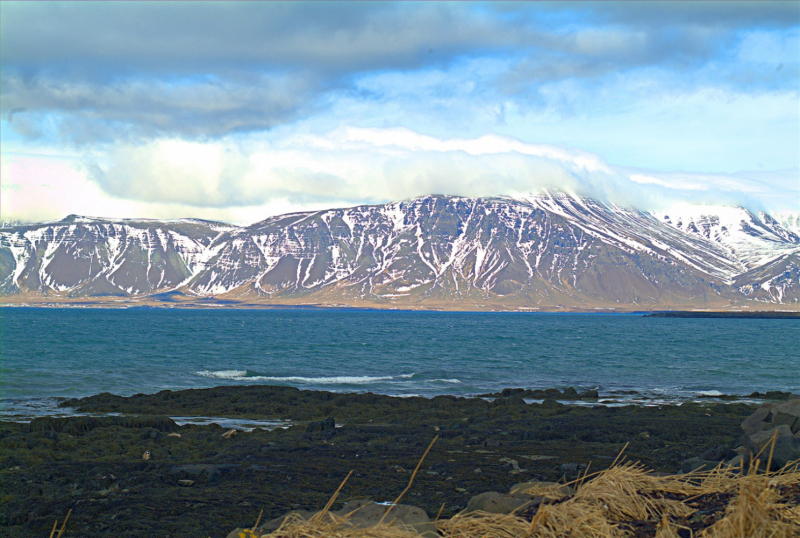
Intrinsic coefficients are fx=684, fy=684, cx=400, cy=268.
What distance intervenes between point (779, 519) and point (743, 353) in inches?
2897

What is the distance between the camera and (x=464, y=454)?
16.5m

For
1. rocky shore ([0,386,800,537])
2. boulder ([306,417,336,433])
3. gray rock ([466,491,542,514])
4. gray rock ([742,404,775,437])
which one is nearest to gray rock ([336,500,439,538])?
gray rock ([466,491,542,514])

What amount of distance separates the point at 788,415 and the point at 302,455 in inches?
421

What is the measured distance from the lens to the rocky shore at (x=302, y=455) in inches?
447

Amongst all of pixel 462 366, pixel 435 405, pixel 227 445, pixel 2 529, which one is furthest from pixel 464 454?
pixel 462 366

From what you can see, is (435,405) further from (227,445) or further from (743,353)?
(743,353)

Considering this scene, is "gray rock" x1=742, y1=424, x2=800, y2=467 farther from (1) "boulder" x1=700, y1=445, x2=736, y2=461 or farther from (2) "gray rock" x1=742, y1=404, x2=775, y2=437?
(2) "gray rock" x1=742, y1=404, x2=775, y2=437

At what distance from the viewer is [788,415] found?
547 inches

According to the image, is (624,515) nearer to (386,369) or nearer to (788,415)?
(788,415)

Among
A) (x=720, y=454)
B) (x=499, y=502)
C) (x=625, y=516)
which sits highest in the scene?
(x=625, y=516)

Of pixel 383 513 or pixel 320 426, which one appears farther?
pixel 320 426

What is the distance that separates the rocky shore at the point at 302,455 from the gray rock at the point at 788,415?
0.08 m

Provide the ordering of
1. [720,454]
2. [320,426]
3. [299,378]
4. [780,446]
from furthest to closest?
[299,378] → [320,426] → [720,454] → [780,446]

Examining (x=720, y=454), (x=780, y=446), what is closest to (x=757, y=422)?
(x=720, y=454)
